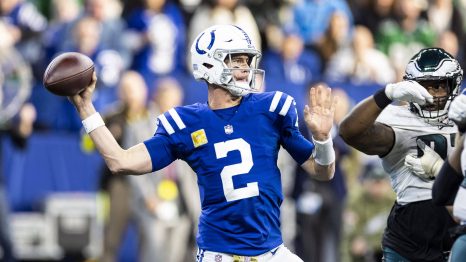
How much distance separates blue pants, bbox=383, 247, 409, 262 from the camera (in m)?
6.78

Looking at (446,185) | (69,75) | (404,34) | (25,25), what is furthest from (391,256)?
(404,34)

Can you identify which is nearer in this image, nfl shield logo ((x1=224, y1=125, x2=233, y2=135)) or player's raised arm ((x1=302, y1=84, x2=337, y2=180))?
player's raised arm ((x1=302, y1=84, x2=337, y2=180))

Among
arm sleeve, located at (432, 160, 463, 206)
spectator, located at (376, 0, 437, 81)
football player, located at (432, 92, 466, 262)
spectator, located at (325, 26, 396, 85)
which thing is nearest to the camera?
football player, located at (432, 92, 466, 262)

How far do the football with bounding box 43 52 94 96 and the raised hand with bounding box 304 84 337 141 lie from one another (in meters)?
1.21

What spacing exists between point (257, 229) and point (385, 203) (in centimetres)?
548

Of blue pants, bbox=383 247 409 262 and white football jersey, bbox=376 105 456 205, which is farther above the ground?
white football jersey, bbox=376 105 456 205

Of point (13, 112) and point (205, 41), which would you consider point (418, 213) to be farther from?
point (13, 112)

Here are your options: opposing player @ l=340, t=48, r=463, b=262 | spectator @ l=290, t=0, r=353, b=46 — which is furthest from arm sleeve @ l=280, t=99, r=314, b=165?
spectator @ l=290, t=0, r=353, b=46

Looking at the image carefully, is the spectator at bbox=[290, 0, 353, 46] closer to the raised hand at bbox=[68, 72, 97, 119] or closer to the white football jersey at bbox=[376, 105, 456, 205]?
the white football jersey at bbox=[376, 105, 456, 205]

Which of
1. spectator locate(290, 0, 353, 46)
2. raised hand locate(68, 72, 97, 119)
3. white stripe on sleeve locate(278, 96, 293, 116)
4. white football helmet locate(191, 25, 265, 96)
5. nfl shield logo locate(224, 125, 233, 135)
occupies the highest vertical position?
white football helmet locate(191, 25, 265, 96)

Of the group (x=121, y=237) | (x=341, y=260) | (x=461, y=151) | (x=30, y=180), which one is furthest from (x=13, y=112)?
(x=461, y=151)

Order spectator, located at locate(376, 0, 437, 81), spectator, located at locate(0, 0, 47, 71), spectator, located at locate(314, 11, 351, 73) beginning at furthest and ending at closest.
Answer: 1. spectator, located at locate(376, 0, 437, 81)
2. spectator, located at locate(314, 11, 351, 73)
3. spectator, located at locate(0, 0, 47, 71)

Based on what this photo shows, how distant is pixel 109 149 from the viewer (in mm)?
6383

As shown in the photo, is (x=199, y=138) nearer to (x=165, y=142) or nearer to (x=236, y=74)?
(x=165, y=142)
